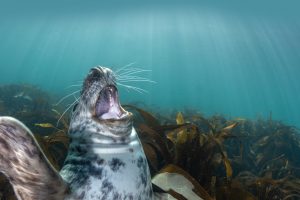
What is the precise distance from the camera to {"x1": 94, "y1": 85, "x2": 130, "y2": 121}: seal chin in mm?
2072

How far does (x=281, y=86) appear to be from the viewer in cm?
→ 9450

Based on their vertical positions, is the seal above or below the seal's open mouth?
below

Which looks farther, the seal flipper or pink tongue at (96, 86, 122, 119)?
pink tongue at (96, 86, 122, 119)

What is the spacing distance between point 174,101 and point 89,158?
207 feet

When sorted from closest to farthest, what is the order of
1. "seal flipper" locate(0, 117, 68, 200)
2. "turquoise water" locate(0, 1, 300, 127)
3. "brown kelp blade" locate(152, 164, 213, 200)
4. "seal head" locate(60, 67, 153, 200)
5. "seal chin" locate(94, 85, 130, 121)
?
"seal flipper" locate(0, 117, 68, 200) → "seal head" locate(60, 67, 153, 200) → "seal chin" locate(94, 85, 130, 121) → "brown kelp blade" locate(152, 164, 213, 200) → "turquoise water" locate(0, 1, 300, 127)

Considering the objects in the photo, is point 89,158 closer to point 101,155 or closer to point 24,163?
point 101,155

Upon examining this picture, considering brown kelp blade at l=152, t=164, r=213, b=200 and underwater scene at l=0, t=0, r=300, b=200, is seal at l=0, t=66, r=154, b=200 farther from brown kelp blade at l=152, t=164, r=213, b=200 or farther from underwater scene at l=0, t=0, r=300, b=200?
brown kelp blade at l=152, t=164, r=213, b=200

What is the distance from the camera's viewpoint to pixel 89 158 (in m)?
1.77

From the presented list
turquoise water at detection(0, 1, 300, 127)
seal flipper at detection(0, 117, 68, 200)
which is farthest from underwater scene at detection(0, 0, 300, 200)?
turquoise water at detection(0, 1, 300, 127)

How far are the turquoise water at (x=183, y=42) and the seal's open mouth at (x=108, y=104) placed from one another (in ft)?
3.71

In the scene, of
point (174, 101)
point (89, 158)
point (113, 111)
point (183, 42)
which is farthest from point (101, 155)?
point (183, 42)

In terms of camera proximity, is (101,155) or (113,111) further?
(113,111)

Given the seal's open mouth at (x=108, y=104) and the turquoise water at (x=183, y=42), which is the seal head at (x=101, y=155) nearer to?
the seal's open mouth at (x=108, y=104)

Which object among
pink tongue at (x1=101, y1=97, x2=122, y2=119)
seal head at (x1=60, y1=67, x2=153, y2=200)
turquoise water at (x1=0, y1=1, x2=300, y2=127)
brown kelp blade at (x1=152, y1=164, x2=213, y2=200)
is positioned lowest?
brown kelp blade at (x1=152, y1=164, x2=213, y2=200)
